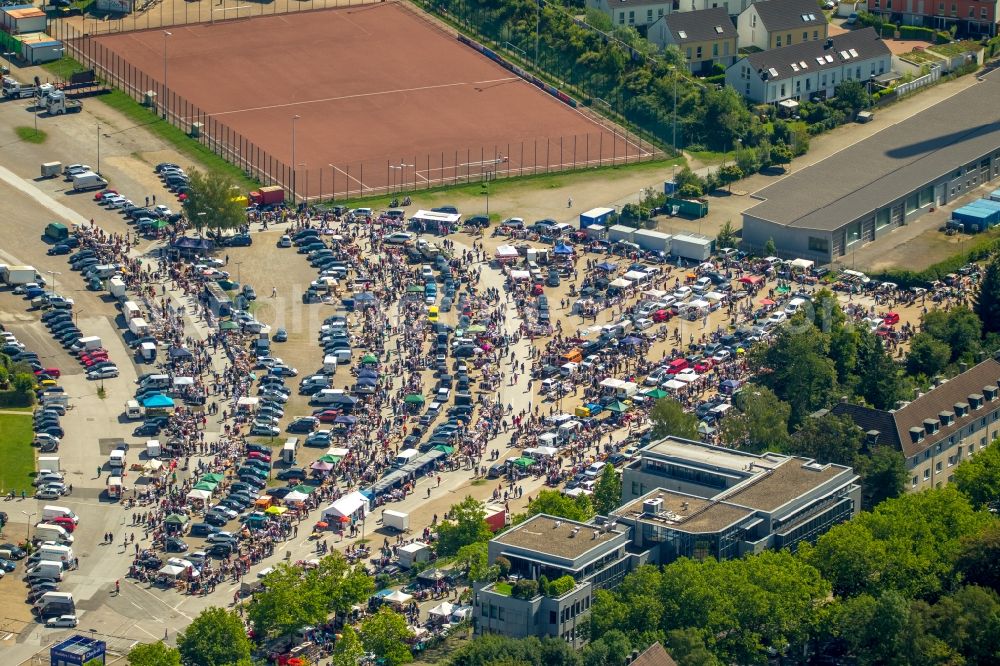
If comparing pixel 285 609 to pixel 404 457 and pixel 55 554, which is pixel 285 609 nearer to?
pixel 55 554

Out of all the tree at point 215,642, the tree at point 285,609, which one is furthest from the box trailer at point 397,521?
the tree at point 215,642

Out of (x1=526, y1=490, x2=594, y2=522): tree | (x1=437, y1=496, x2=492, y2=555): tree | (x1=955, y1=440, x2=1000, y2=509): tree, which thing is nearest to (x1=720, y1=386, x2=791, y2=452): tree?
(x1=955, y1=440, x2=1000, y2=509): tree

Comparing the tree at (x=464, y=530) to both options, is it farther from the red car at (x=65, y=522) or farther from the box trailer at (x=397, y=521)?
the red car at (x=65, y=522)

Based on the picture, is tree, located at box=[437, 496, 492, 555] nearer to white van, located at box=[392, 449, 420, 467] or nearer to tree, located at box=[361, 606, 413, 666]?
white van, located at box=[392, 449, 420, 467]

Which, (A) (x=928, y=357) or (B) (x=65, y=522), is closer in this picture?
(B) (x=65, y=522)

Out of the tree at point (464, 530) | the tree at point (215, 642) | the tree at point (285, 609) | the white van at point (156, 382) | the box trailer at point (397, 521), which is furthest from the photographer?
the white van at point (156, 382)

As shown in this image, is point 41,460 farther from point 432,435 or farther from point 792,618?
point 792,618

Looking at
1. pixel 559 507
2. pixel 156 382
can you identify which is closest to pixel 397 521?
pixel 559 507

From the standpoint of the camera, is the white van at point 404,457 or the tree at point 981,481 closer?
the tree at point 981,481

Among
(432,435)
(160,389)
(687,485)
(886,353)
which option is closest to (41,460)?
(160,389)
